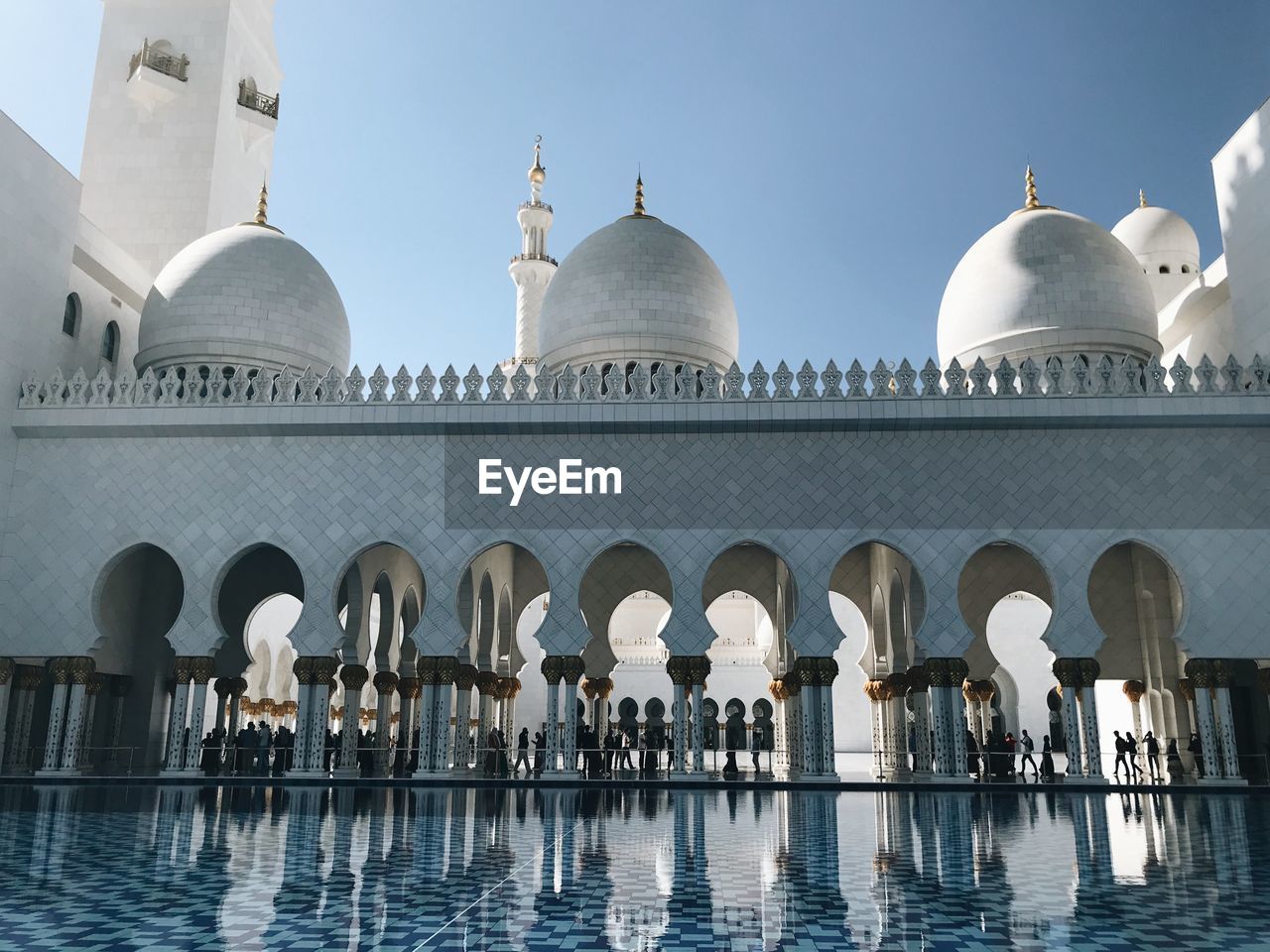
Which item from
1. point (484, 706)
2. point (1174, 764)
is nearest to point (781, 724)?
point (484, 706)

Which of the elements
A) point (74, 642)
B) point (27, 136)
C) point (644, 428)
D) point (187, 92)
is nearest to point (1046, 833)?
point (644, 428)

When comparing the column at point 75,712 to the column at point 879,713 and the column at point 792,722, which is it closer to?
the column at point 792,722

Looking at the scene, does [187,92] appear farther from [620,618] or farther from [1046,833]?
[1046,833]

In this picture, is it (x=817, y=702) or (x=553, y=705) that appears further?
(x=553, y=705)

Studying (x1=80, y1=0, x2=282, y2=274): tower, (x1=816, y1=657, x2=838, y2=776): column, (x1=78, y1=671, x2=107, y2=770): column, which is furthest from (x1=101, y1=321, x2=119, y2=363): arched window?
(x1=816, y1=657, x2=838, y2=776): column

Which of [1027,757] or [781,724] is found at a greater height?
[781,724]

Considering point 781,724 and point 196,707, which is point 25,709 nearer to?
point 196,707
